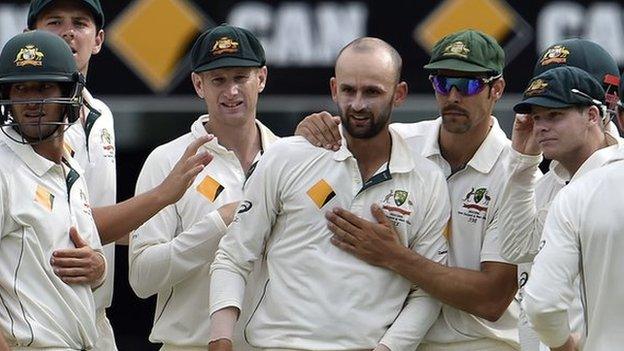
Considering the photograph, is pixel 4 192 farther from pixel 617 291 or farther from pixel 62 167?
pixel 617 291

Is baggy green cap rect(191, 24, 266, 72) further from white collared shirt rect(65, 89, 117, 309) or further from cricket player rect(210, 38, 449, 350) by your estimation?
cricket player rect(210, 38, 449, 350)

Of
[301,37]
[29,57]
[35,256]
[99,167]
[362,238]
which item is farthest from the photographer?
[301,37]

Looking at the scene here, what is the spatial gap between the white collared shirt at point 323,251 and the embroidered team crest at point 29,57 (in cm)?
83

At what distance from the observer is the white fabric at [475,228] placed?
20.1ft

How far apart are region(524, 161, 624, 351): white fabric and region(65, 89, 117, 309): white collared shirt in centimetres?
195

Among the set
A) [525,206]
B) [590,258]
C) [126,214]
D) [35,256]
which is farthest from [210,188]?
[590,258]

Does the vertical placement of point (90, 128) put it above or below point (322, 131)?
below

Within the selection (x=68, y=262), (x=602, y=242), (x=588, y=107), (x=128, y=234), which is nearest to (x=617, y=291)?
(x=602, y=242)

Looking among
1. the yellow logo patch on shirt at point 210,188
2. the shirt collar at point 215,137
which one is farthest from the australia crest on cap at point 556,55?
the yellow logo patch on shirt at point 210,188

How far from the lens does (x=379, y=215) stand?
595 centimetres

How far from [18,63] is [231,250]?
0.96 metres

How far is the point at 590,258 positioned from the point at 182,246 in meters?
1.76

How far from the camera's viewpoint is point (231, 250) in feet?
19.7

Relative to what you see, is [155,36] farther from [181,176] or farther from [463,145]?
[463,145]
